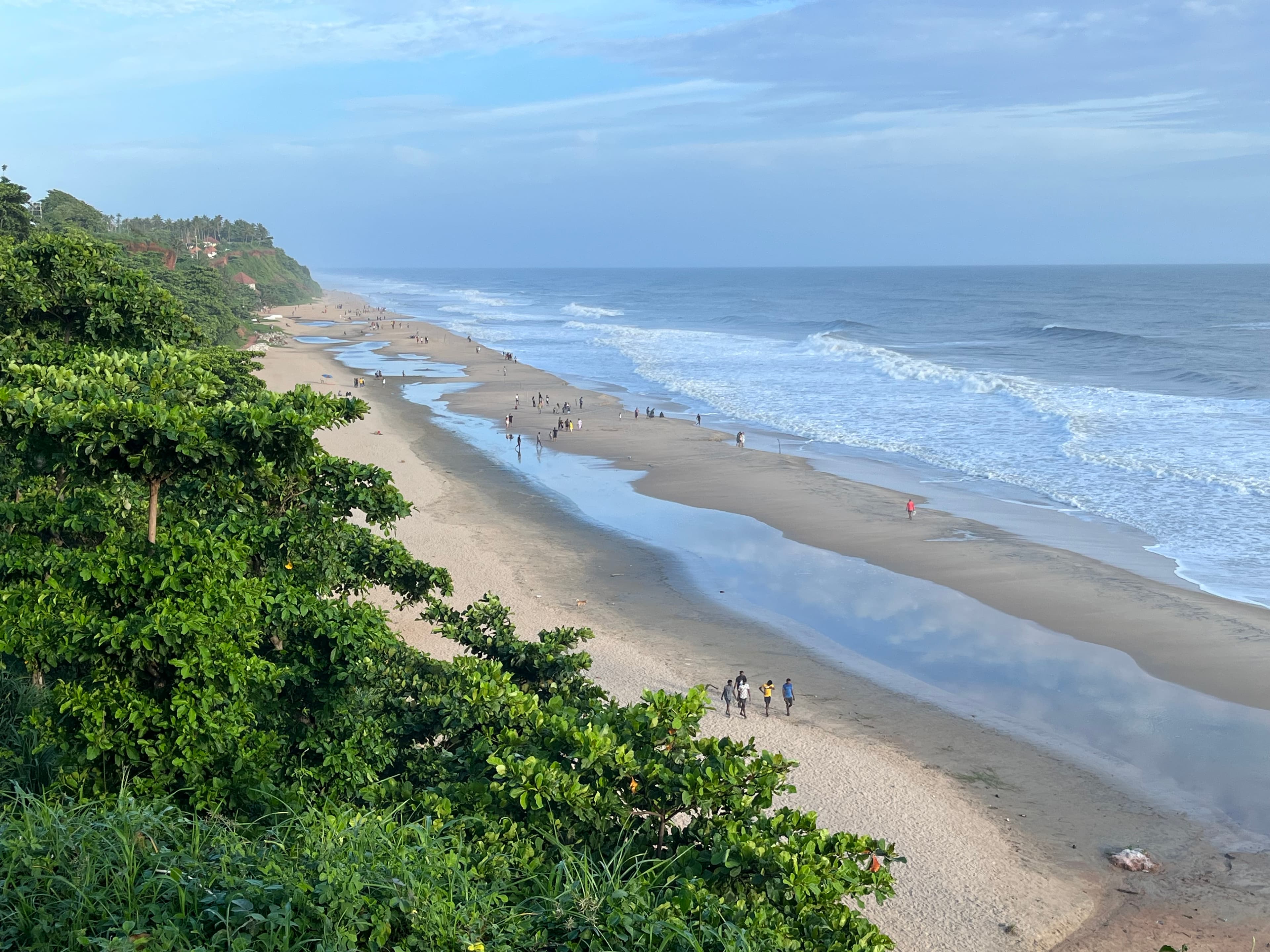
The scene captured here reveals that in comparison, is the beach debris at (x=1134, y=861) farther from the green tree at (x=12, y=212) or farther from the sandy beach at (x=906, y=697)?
the green tree at (x=12, y=212)

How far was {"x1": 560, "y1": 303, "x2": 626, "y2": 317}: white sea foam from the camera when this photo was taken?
13188 cm

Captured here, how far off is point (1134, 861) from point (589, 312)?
428 ft

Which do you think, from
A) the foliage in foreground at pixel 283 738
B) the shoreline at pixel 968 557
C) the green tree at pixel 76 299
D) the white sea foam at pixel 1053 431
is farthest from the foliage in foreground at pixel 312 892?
the white sea foam at pixel 1053 431

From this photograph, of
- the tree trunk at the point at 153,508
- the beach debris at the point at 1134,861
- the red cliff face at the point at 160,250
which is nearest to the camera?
the tree trunk at the point at 153,508

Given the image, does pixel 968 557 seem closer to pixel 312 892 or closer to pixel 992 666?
pixel 992 666

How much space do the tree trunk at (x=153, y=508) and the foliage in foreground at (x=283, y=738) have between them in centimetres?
3

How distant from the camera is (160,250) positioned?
266ft

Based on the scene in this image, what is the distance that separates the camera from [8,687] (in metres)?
10.2

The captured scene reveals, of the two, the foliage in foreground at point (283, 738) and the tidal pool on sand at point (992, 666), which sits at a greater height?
the foliage in foreground at point (283, 738)

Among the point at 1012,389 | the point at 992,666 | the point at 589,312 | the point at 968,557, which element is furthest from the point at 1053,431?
the point at 589,312

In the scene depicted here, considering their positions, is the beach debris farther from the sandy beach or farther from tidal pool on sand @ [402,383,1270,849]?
tidal pool on sand @ [402,383,1270,849]

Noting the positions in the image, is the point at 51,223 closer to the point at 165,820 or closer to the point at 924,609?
the point at 924,609

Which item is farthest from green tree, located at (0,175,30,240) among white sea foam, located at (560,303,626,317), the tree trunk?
white sea foam, located at (560,303,626,317)

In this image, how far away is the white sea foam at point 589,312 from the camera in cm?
13188
